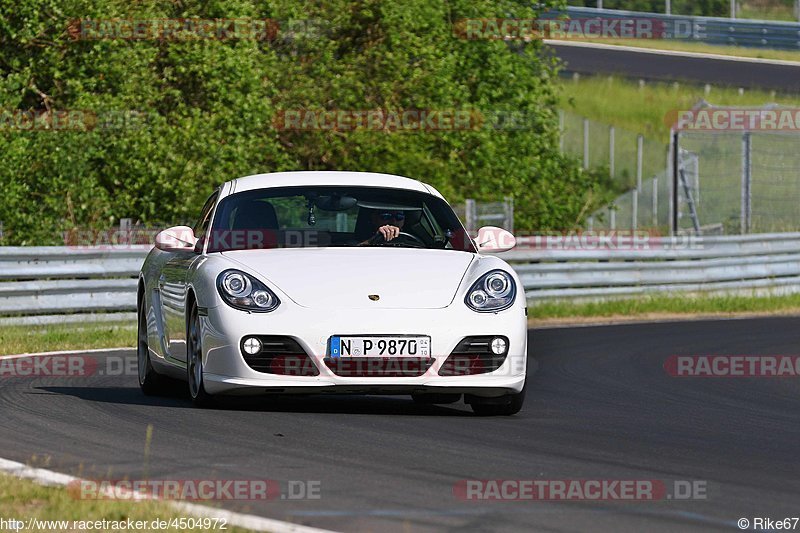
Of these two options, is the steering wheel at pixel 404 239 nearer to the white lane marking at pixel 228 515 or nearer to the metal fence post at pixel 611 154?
the white lane marking at pixel 228 515

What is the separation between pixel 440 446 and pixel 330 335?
117 cm

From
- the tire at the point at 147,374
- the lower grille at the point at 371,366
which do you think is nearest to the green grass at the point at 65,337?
the tire at the point at 147,374

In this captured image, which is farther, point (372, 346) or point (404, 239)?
point (404, 239)

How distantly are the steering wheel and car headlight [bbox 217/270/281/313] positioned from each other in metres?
1.08

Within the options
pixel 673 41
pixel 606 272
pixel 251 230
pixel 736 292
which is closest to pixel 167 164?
pixel 606 272

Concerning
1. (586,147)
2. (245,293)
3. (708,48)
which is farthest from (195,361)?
(708,48)

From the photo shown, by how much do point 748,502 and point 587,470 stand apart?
0.97 m

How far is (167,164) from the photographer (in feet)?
81.0

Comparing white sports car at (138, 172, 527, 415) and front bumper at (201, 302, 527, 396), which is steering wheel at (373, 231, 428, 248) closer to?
white sports car at (138, 172, 527, 415)

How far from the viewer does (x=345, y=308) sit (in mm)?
8680

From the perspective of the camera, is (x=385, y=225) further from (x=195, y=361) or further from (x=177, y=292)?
(x=195, y=361)

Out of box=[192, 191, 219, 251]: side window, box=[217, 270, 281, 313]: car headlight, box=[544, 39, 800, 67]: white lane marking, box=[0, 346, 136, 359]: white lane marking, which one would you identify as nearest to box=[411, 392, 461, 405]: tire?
box=[217, 270, 281, 313]: car headlight

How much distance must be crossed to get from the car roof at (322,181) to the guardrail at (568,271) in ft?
24.9

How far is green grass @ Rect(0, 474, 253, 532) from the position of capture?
5562mm
